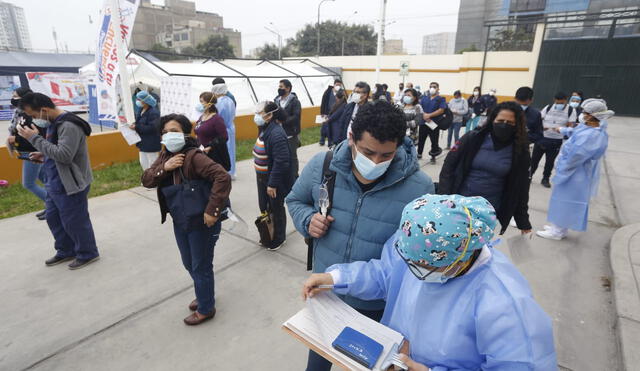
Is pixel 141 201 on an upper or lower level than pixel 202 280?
lower

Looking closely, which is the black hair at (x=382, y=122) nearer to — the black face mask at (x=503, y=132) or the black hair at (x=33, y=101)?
the black face mask at (x=503, y=132)

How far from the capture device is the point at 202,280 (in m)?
2.69

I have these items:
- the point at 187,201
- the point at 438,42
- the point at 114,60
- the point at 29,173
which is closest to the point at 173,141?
the point at 187,201

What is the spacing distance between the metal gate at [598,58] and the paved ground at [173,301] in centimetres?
1480

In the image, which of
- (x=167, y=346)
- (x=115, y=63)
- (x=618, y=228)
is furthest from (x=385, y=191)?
(x=115, y=63)

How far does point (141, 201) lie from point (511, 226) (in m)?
5.64

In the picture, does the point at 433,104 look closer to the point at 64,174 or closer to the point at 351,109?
the point at 351,109

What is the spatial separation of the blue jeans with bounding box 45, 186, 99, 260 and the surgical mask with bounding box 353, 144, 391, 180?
3155 millimetres

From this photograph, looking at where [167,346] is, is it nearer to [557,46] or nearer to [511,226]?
[511,226]

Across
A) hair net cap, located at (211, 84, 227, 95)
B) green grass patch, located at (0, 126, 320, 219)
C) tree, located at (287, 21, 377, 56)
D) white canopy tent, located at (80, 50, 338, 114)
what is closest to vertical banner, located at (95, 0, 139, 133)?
green grass patch, located at (0, 126, 320, 219)

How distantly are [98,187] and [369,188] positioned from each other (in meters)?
5.95

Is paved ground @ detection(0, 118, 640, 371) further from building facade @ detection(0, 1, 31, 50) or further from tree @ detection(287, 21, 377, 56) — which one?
building facade @ detection(0, 1, 31, 50)

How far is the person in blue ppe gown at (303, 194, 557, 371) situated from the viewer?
966mm

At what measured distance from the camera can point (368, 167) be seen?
1613mm
